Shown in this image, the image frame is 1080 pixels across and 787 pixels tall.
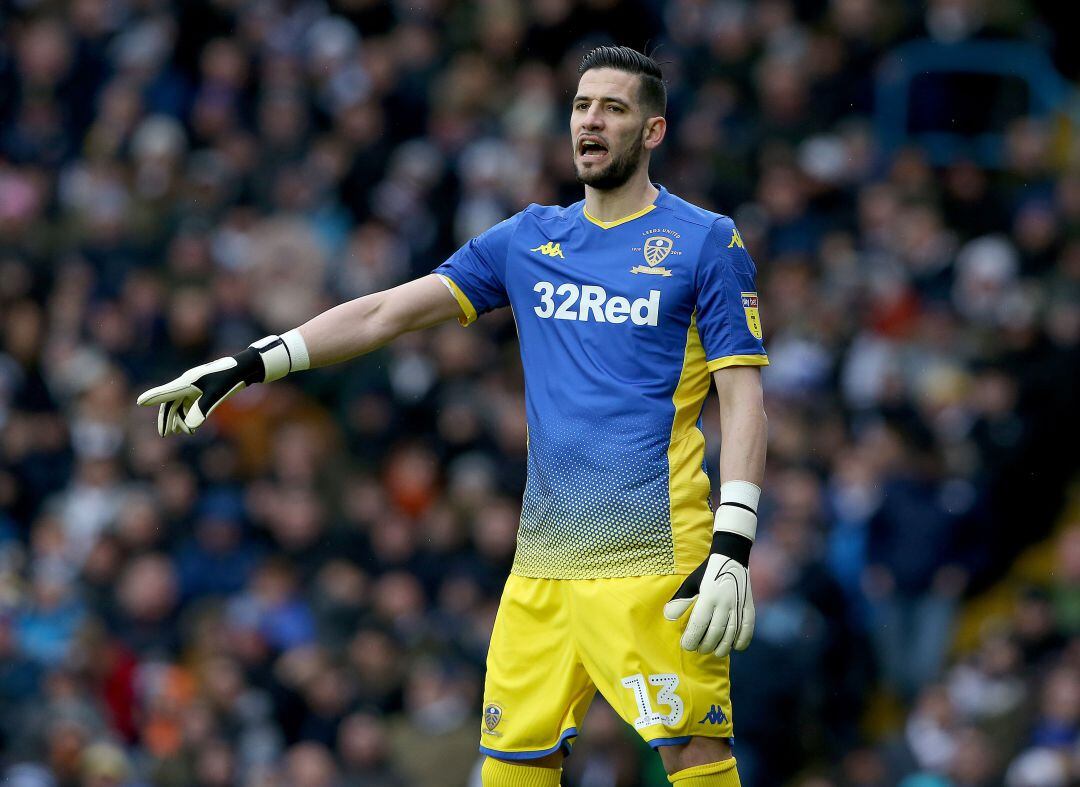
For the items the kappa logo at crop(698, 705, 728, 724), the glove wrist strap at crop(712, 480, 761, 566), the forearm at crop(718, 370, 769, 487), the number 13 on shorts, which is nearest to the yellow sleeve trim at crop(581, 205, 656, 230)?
the forearm at crop(718, 370, 769, 487)

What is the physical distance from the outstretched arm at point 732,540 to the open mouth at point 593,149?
2.77 ft

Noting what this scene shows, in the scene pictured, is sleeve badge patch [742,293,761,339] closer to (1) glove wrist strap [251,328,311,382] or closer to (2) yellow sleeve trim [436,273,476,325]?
(2) yellow sleeve trim [436,273,476,325]

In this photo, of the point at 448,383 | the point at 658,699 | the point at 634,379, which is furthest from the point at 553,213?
the point at 448,383

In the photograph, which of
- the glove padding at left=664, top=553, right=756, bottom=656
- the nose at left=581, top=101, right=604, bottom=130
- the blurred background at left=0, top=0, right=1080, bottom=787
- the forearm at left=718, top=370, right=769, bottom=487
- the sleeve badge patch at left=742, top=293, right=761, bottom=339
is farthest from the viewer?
the blurred background at left=0, top=0, right=1080, bottom=787

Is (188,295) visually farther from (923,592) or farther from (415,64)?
(923,592)

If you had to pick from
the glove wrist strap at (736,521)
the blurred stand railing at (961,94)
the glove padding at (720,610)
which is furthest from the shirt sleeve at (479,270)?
the blurred stand railing at (961,94)

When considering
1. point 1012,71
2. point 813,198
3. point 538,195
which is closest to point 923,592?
point 813,198

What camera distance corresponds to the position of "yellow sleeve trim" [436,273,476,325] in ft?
22.3

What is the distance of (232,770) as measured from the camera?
12.3 m

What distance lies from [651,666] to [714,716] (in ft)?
0.90

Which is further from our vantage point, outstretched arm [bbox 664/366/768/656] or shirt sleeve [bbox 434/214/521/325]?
shirt sleeve [bbox 434/214/521/325]

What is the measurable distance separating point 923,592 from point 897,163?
4.01 meters

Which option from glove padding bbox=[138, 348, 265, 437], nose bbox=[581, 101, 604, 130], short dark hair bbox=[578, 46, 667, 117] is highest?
short dark hair bbox=[578, 46, 667, 117]

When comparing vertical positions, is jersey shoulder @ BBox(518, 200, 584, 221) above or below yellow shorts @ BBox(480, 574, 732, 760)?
above
